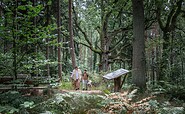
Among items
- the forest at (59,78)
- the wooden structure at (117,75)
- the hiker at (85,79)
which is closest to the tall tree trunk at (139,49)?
the forest at (59,78)

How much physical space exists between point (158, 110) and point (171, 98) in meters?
3.90

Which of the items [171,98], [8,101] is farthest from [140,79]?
[8,101]

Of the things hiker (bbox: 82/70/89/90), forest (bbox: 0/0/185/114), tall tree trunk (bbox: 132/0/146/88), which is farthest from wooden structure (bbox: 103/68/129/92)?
hiker (bbox: 82/70/89/90)

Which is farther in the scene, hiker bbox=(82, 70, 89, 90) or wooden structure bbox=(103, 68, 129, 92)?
hiker bbox=(82, 70, 89, 90)

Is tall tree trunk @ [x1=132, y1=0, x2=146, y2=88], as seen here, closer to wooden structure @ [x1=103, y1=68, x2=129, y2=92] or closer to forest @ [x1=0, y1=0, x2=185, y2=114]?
forest @ [x1=0, y1=0, x2=185, y2=114]

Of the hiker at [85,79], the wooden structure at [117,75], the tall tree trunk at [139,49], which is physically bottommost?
the hiker at [85,79]

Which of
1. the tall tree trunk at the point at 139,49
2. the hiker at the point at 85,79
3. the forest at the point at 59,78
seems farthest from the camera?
the hiker at the point at 85,79

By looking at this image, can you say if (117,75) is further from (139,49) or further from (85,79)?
(85,79)

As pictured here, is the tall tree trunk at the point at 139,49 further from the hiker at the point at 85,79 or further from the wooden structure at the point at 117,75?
the hiker at the point at 85,79

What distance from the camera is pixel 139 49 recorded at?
9086mm

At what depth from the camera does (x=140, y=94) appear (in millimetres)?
8188

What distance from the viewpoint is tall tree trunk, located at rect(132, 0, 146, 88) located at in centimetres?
898

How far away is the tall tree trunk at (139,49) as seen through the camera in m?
8.98

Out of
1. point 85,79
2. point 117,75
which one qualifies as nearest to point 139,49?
point 117,75
